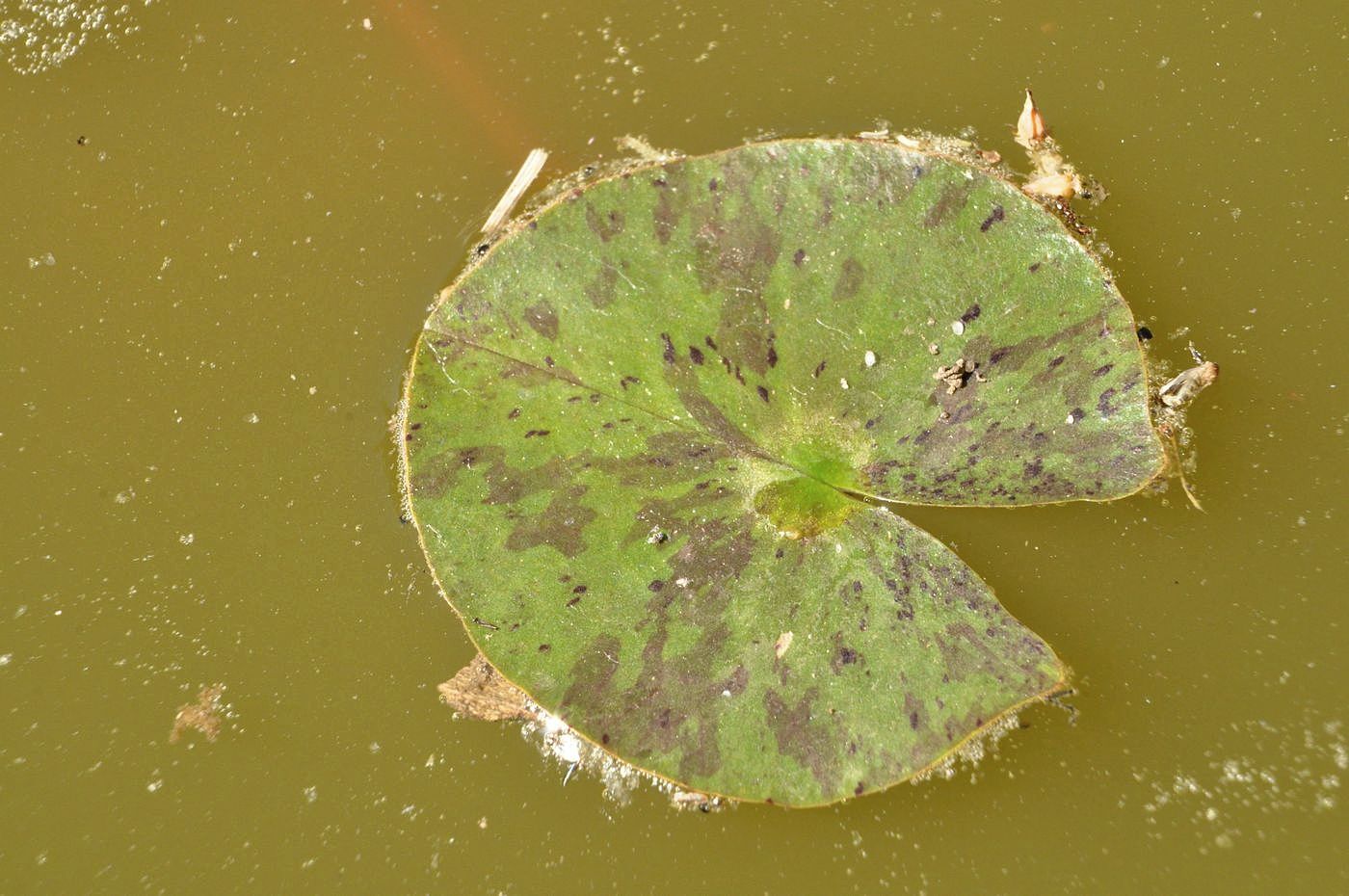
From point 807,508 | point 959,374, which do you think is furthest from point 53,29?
point 959,374

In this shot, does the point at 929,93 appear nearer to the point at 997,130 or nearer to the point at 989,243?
the point at 997,130

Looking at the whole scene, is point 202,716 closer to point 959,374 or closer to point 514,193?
point 514,193

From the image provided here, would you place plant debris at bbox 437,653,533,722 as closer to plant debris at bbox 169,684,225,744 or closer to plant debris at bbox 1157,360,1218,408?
plant debris at bbox 169,684,225,744

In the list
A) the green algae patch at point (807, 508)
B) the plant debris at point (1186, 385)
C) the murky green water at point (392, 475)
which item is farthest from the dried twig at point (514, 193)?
the plant debris at point (1186, 385)

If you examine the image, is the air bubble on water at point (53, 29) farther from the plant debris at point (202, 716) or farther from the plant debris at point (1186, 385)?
the plant debris at point (1186, 385)

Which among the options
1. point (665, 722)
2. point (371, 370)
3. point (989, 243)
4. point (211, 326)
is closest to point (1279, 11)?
point (989, 243)

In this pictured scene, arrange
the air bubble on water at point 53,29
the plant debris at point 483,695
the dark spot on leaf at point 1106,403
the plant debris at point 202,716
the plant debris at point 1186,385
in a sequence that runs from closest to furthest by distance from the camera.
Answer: the dark spot on leaf at point 1106,403, the plant debris at point 1186,385, the plant debris at point 483,695, the plant debris at point 202,716, the air bubble on water at point 53,29
